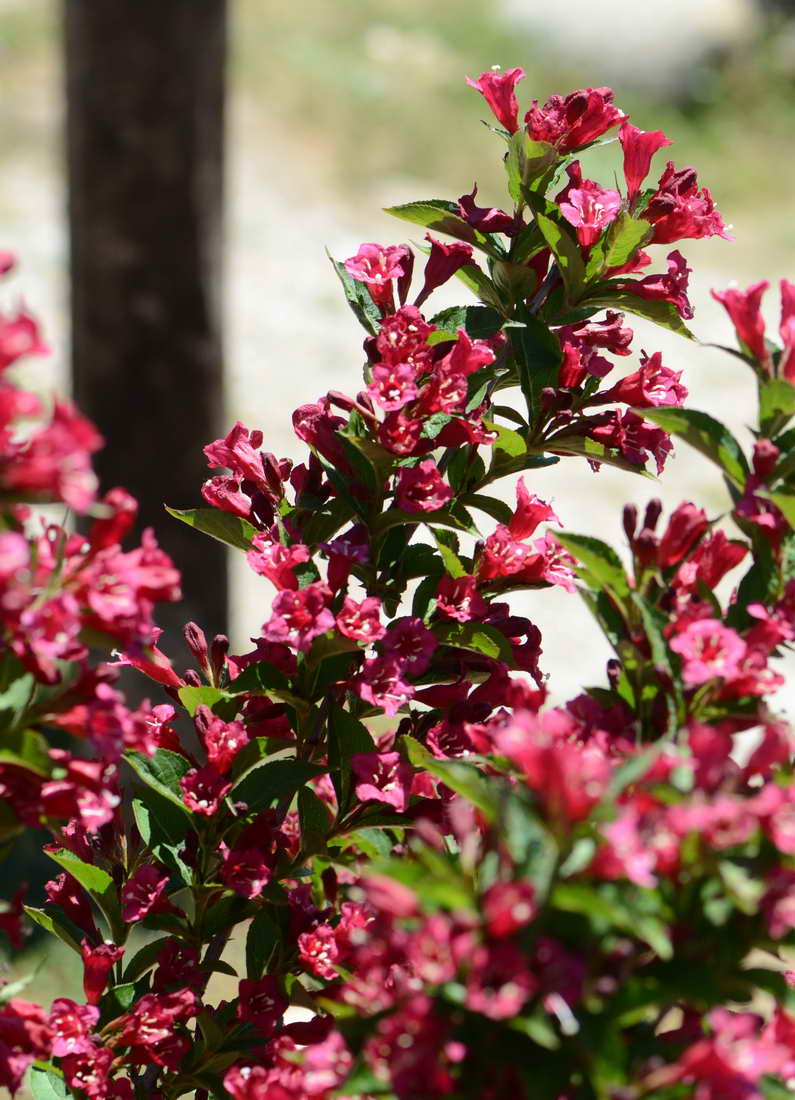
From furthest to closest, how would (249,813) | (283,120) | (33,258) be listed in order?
1. (283,120)
2. (33,258)
3. (249,813)

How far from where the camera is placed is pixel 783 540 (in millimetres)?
1061

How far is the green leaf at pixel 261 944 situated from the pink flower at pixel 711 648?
1.59ft

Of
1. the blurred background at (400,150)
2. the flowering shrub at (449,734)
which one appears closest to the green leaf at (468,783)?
the flowering shrub at (449,734)

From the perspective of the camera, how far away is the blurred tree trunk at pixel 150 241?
10.2 feet

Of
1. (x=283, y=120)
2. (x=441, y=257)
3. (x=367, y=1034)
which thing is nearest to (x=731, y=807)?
(x=367, y=1034)

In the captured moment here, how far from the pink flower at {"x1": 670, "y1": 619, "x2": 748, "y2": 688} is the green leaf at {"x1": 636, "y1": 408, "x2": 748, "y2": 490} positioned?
14 cm

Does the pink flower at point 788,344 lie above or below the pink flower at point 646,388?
above

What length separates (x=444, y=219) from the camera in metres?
1.26

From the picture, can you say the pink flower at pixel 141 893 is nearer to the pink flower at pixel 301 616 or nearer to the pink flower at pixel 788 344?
the pink flower at pixel 301 616

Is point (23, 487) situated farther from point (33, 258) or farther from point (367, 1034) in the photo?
point (33, 258)

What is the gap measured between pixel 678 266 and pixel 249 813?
60cm

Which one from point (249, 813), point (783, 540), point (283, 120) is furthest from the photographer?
point (283, 120)

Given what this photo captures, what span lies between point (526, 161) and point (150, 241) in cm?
209

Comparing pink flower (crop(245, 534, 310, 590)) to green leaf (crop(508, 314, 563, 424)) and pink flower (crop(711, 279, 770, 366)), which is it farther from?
pink flower (crop(711, 279, 770, 366))
